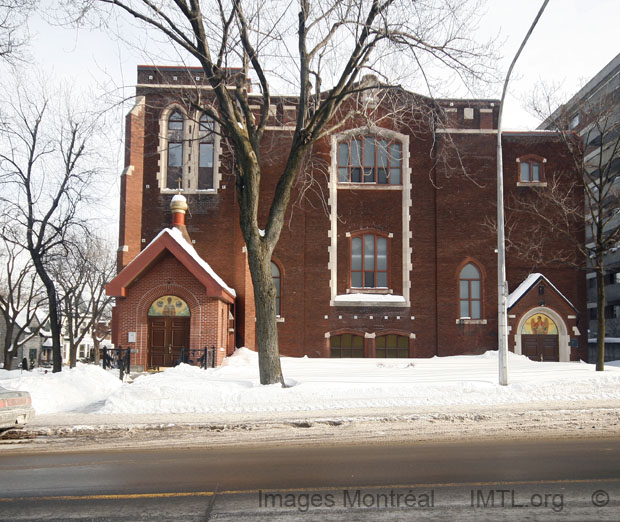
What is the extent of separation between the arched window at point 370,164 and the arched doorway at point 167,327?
9.63 metres

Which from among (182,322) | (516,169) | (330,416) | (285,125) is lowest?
(330,416)

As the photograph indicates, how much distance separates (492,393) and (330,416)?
4758 mm

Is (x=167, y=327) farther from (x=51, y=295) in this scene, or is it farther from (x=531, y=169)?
(x=531, y=169)

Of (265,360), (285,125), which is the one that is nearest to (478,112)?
(285,125)

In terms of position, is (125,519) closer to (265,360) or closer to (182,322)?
(265,360)

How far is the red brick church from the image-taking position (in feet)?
85.5

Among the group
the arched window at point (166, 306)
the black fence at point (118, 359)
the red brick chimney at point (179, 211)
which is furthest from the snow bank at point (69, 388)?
the red brick chimney at point (179, 211)

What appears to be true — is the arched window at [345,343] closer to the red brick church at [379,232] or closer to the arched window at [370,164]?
the red brick church at [379,232]

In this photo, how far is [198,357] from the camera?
2172 cm

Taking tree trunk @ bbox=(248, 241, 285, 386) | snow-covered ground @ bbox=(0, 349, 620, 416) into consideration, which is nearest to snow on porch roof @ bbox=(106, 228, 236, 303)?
snow-covered ground @ bbox=(0, 349, 620, 416)

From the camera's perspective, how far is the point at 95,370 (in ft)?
54.1

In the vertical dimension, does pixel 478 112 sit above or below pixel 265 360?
above

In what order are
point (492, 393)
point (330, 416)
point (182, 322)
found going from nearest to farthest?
point (330, 416) → point (492, 393) → point (182, 322)

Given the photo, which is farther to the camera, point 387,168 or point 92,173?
point 387,168
